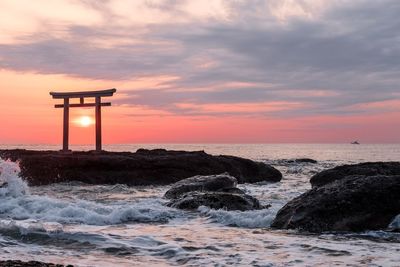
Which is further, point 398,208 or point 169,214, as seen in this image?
point 169,214

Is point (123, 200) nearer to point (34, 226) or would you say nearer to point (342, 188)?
point (34, 226)

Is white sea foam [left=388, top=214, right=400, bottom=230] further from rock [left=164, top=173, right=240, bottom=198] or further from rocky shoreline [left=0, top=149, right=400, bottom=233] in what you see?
rock [left=164, top=173, right=240, bottom=198]

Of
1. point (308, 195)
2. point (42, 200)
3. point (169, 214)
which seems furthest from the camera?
point (42, 200)

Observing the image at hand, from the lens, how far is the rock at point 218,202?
12.2 meters

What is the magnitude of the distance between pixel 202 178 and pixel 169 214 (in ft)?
16.2

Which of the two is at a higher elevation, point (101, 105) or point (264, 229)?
point (101, 105)

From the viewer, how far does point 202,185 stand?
1561 centimetres

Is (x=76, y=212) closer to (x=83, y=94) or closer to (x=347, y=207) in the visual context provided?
(x=347, y=207)

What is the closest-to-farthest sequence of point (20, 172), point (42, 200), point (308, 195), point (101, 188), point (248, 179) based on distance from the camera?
1. point (308, 195)
2. point (42, 200)
3. point (101, 188)
4. point (20, 172)
5. point (248, 179)

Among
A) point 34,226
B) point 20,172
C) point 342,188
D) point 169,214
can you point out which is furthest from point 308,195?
point 20,172

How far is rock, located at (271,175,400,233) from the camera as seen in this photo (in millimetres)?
9531

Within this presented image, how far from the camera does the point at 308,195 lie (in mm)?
10523

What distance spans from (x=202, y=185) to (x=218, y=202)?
127 inches

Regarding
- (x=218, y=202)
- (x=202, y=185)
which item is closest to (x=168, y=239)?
(x=218, y=202)
